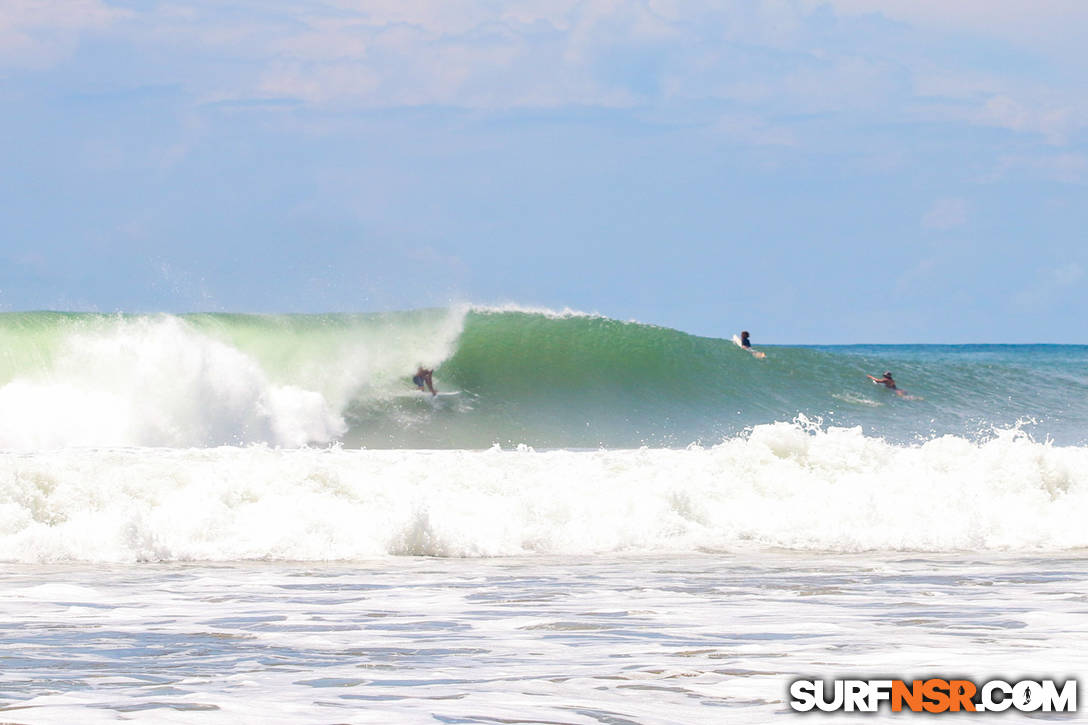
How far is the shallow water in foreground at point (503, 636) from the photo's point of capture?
4.04 metres

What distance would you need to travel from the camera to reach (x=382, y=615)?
20.1 feet

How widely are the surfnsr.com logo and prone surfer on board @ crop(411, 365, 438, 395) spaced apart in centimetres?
1664

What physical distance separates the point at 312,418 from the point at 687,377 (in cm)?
773

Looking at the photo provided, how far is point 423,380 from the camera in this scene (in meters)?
20.8

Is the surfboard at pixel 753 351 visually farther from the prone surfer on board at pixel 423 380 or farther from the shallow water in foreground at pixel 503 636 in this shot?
the shallow water in foreground at pixel 503 636

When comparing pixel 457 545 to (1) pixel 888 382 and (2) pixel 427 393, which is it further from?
(1) pixel 888 382

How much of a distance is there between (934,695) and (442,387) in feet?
56.5

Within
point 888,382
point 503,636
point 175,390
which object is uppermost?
point 888,382

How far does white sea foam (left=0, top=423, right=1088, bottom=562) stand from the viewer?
902 cm

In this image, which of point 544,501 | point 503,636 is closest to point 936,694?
point 503,636

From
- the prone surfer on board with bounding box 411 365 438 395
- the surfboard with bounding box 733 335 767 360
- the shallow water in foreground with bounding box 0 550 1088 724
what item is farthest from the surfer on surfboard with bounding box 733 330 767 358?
the shallow water in foreground with bounding box 0 550 1088 724

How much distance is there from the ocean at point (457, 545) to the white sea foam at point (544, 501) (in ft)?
0.11

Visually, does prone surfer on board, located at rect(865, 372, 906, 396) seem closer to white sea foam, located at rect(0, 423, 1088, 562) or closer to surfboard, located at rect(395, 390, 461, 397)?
surfboard, located at rect(395, 390, 461, 397)

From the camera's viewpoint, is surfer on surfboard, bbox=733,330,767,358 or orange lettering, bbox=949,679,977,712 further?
surfer on surfboard, bbox=733,330,767,358
